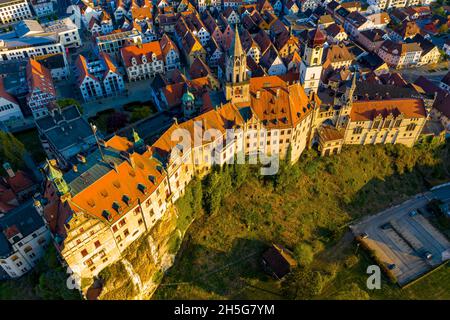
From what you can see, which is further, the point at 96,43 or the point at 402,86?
the point at 96,43

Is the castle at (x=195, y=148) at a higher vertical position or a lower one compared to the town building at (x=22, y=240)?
higher

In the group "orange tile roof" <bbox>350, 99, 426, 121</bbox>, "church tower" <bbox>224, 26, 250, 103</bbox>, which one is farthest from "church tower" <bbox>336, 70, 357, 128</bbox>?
"church tower" <bbox>224, 26, 250, 103</bbox>

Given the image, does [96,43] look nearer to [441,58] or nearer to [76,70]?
[76,70]

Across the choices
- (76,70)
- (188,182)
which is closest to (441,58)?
(188,182)

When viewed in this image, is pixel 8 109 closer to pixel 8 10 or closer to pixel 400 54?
pixel 8 10

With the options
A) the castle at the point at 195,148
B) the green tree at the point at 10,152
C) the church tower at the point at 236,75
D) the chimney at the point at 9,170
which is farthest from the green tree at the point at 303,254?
the green tree at the point at 10,152

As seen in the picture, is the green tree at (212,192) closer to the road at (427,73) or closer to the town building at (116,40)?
the town building at (116,40)
